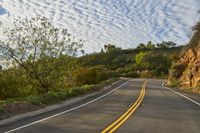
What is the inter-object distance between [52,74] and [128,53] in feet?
486

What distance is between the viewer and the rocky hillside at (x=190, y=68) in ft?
152

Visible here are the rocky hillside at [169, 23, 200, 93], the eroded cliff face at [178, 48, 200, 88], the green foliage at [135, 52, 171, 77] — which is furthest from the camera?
the green foliage at [135, 52, 171, 77]

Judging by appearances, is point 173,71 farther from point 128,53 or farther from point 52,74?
point 128,53

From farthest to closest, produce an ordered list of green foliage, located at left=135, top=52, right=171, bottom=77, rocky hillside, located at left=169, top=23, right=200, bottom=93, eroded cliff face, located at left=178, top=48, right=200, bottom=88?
green foliage, located at left=135, top=52, right=171, bottom=77 → rocky hillside, located at left=169, top=23, right=200, bottom=93 → eroded cliff face, located at left=178, top=48, right=200, bottom=88

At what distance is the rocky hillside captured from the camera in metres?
46.3

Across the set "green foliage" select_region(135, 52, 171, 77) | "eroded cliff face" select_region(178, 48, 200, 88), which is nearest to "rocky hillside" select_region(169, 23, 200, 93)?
"eroded cliff face" select_region(178, 48, 200, 88)

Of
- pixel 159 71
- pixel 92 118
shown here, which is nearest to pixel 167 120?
pixel 92 118

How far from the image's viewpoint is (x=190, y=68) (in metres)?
50.8

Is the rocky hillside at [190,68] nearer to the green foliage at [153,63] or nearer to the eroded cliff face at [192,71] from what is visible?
the eroded cliff face at [192,71]

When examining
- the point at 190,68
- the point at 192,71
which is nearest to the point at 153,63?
the point at 190,68

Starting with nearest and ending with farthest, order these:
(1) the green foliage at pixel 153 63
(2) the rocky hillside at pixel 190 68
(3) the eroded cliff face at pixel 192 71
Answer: (3) the eroded cliff face at pixel 192 71 → (2) the rocky hillside at pixel 190 68 → (1) the green foliage at pixel 153 63

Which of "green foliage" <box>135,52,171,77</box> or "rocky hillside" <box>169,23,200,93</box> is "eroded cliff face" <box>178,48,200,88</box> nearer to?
"rocky hillside" <box>169,23,200,93</box>

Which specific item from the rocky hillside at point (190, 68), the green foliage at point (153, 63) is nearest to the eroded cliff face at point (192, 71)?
the rocky hillside at point (190, 68)

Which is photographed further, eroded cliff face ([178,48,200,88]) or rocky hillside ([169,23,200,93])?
rocky hillside ([169,23,200,93])
